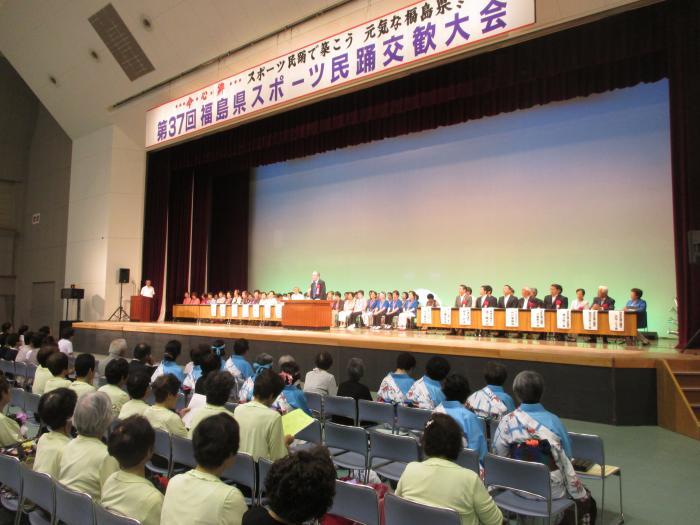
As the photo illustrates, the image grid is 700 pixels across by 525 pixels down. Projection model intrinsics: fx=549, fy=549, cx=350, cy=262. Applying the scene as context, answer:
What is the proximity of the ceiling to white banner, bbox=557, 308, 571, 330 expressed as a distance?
224 inches

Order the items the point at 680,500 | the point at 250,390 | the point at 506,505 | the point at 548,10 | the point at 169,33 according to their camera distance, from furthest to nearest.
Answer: the point at 169,33 < the point at 548,10 < the point at 250,390 < the point at 680,500 < the point at 506,505

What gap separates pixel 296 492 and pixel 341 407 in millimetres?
2598

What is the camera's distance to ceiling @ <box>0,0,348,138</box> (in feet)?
30.7

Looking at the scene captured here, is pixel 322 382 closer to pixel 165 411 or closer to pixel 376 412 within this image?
pixel 376 412

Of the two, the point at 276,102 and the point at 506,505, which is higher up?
the point at 276,102

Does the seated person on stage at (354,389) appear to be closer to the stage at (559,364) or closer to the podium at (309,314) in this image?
the stage at (559,364)

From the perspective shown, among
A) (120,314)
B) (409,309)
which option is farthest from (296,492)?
(120,314)

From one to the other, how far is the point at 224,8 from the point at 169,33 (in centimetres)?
166

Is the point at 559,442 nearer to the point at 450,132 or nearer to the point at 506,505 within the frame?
the point at 506,505

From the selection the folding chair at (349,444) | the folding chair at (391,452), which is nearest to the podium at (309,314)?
the folding chair at (349,444)

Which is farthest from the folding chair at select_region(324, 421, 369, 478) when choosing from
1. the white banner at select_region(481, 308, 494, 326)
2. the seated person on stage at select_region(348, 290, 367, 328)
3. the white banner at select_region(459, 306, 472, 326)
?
the seated person on stage at select_region(348, 290, 367, 328)

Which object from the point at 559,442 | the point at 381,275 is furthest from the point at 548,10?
the point at 381,275

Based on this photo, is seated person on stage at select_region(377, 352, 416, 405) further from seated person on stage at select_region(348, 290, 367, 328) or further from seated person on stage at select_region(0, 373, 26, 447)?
seated person on stage at select_region(348, 290, 367, 328)

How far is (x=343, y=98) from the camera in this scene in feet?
32.5
